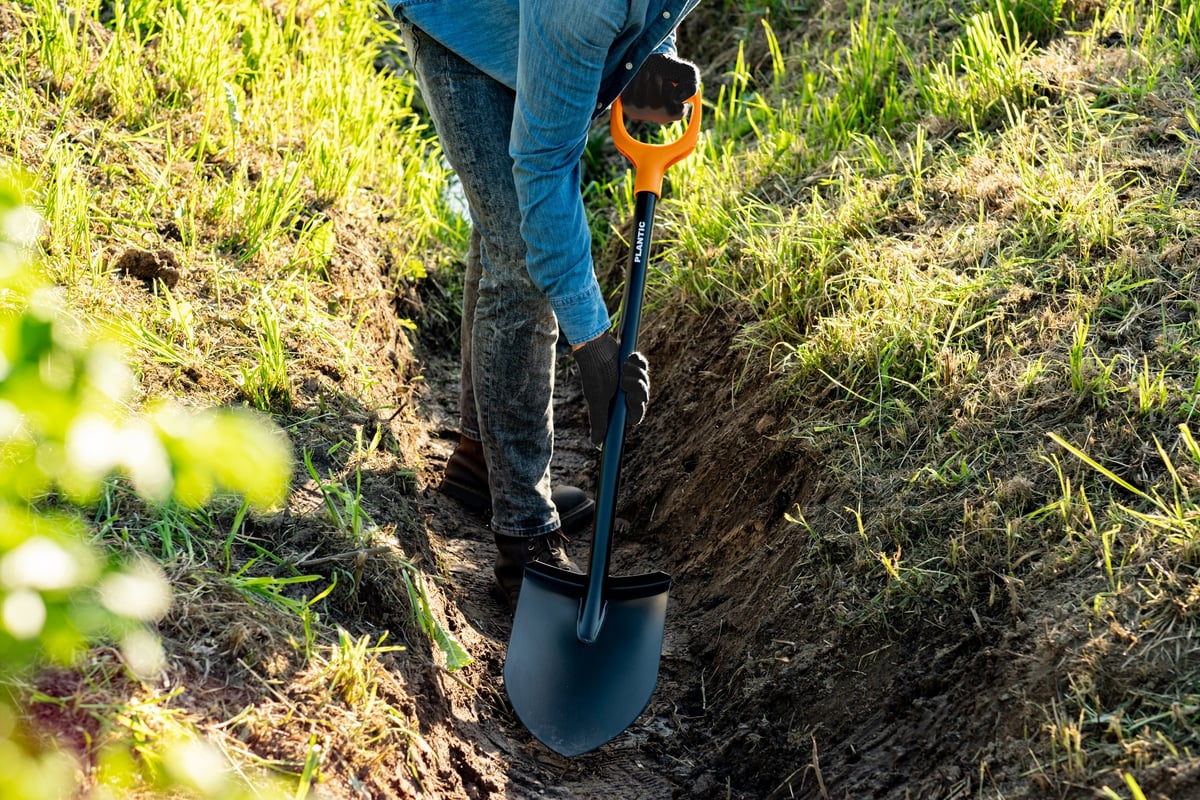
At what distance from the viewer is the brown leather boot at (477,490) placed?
2859mm

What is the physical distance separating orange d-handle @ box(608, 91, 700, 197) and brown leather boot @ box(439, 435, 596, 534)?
89 cm

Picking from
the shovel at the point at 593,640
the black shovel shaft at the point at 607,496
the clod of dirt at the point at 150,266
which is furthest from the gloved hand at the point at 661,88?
the clod of dirt at the point at 150,266

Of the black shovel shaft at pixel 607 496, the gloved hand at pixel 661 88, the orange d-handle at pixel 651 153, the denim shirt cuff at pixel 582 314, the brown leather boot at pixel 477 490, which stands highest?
the gloved hand at pixel 661 88

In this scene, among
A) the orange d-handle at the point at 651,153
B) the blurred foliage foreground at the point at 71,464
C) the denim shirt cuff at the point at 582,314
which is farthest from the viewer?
the orange d-handle at the point at 651,153

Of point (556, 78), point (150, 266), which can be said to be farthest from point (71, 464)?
point (150, 266)

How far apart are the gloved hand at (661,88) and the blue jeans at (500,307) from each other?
35cm

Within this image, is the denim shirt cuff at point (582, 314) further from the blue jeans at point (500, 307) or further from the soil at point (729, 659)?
the soil at point (729, 659)

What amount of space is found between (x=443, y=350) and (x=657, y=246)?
0.88m

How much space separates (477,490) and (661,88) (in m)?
1.21

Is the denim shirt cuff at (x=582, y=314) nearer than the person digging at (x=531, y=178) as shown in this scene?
No

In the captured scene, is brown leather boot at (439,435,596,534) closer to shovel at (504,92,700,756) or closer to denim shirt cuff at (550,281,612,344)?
shovel at (504,92,700,756)

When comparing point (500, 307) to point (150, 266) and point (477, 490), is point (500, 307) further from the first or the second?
point (150, 266)

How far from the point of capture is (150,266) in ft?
8.62

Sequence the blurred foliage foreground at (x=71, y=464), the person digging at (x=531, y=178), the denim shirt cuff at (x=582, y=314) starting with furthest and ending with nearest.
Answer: the denim shirt cuff at (x=582, y=314), the person digging at (x=531, y=178), the blurred foliage foreground at (x=71, y=464)
